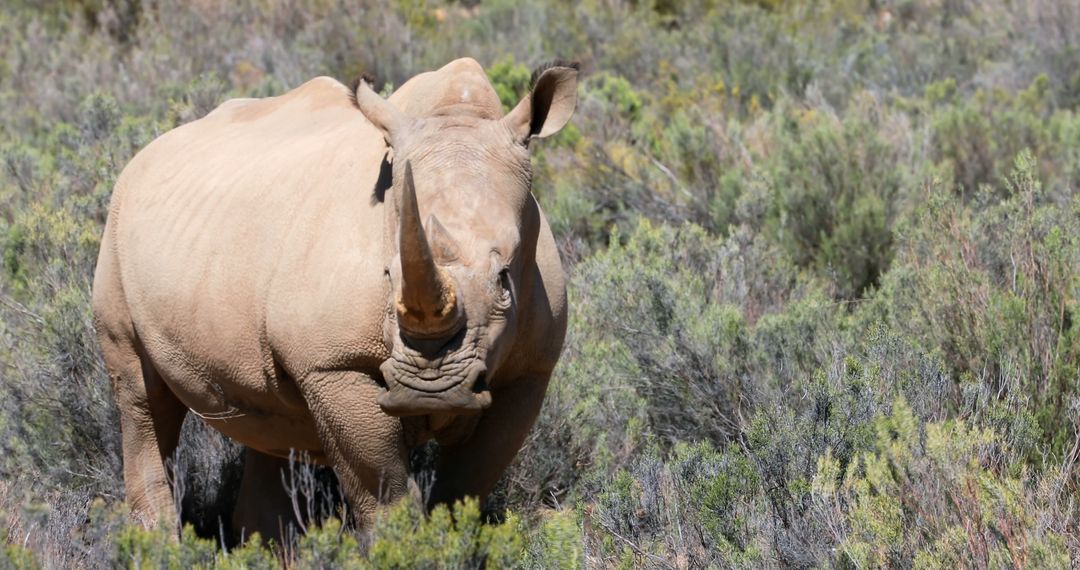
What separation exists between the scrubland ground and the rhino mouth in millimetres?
308

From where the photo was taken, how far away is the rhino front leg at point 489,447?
14.9 feet

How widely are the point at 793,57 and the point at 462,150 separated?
10462 millimetres

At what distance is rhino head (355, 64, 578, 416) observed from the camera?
3.76 metres

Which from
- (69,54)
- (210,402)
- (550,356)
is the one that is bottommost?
(69,54)

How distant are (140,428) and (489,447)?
1.85m

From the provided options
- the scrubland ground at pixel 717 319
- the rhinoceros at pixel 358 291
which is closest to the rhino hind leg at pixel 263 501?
the scrubland ground at pixel 717 319

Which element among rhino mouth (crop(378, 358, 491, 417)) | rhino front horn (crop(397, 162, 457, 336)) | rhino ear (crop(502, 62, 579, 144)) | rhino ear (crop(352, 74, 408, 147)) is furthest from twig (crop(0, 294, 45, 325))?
rhino front horn (crop(397, 162, 457, 336))

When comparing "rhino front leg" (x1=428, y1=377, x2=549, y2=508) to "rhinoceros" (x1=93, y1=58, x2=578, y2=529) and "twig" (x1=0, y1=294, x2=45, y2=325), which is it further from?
"twig" (x1=0, y1=294, x2=45, y2=325)

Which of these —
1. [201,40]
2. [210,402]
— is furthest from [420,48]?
[210,402]

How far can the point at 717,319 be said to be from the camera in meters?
6.19

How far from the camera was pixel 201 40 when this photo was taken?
14.0 m

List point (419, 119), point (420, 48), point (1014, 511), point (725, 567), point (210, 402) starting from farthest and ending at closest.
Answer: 1. point (420, 48)
2. point (210, 402)
3. point (419, 119)
4. point (725, 567)
5. point (1014, 511)

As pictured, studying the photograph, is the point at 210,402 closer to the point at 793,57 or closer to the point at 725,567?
the point at 725,567

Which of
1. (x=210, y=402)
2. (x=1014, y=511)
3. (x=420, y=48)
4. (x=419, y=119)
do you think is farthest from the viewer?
(x=420, y=48)
